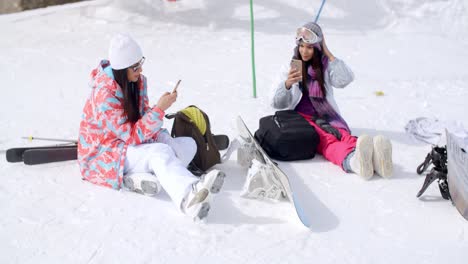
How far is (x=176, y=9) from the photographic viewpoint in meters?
9.06

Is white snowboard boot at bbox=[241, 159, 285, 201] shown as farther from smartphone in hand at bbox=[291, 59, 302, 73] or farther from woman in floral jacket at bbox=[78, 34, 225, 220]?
smartphone in hand at bbox=[291, 59, 302, 73]

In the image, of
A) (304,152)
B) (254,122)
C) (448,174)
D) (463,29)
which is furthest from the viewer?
(463,29)

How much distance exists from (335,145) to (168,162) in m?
1.33

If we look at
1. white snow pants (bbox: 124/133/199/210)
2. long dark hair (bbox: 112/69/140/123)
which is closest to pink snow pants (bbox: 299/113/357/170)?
white snow pants (bbox: 124/133/199/210)

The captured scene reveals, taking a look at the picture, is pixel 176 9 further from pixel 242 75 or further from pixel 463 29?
pixel 463 29

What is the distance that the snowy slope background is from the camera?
10.3ft

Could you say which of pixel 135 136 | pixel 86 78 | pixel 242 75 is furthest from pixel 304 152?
pixel 86 78

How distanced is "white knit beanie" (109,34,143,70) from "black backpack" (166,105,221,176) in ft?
2.14

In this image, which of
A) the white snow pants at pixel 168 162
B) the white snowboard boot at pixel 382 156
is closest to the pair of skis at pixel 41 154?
the white snow pants at pixel 168 162

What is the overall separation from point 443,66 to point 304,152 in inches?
137

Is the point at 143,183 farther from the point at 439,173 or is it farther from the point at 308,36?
the point at 439,173

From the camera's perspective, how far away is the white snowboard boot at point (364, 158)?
3814 mm

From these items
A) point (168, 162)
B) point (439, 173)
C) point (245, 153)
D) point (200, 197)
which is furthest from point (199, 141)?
point (439, 173)

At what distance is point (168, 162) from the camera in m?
3.50
